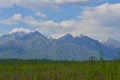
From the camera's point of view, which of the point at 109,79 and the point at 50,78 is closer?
the point at 109,79

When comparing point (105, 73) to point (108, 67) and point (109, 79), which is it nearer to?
point (108, 67)

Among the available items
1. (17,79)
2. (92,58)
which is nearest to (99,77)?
(92,58)

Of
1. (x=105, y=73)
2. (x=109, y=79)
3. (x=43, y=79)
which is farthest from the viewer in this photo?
(x=43, y=79)

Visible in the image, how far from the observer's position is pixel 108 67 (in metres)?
20.0

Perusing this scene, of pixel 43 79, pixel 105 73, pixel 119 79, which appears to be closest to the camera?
pixel 119 79

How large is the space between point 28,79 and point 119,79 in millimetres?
11416

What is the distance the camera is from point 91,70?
20.4 meters

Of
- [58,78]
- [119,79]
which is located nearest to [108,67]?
[119,79]

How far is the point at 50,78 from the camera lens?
87.7 ft

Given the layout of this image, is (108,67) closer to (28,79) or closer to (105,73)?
(105,73)

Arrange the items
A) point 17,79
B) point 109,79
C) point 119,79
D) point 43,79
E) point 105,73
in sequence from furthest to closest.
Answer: point 17,79, point 43,79, point 105,73, point 109,79, point 119,79

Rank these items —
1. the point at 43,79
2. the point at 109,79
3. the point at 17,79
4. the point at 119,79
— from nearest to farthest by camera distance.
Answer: the point at 119,79
the point at 109,79
the point at 43,79
the point at 17,79

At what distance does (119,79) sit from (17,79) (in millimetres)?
13203

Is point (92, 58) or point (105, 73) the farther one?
point (105, 73)
